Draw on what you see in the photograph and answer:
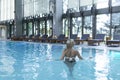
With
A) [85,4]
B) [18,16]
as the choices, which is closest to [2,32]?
[18,16]

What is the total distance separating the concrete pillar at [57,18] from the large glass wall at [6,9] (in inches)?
559

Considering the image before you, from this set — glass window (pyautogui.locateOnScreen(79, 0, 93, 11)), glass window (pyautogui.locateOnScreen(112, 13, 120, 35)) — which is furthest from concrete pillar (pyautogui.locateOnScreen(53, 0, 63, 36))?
glass window (pyautogui.locateOnScreen(112, 13, 120, 35))

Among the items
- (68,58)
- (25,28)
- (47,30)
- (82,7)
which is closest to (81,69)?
(68,58)

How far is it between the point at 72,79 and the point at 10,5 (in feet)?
106

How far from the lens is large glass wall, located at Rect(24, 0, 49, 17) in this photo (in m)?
26.6

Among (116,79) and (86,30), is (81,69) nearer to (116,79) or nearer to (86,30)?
(116,79)

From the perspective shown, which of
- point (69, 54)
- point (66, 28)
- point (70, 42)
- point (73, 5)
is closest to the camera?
point (70, 42)

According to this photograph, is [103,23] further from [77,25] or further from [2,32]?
[2,32]

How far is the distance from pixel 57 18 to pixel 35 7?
305 inches

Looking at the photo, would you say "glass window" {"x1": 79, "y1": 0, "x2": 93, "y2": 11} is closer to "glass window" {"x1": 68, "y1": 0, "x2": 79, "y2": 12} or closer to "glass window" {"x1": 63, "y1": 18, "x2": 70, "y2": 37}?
"glass window" {"x1": 68, "y1": 0, "x2": 79, "y2": 12}

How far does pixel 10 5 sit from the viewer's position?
36.5 m

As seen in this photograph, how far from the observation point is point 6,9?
1517 inches

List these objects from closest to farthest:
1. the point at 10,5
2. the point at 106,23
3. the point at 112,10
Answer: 1. the point at 112,10
2. the point at 106,23
3. the point at 10,5

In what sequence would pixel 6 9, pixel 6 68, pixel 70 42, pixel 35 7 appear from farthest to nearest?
pixel 6 9, pixel 35 7, pixel 6 68, pixel 70 42
